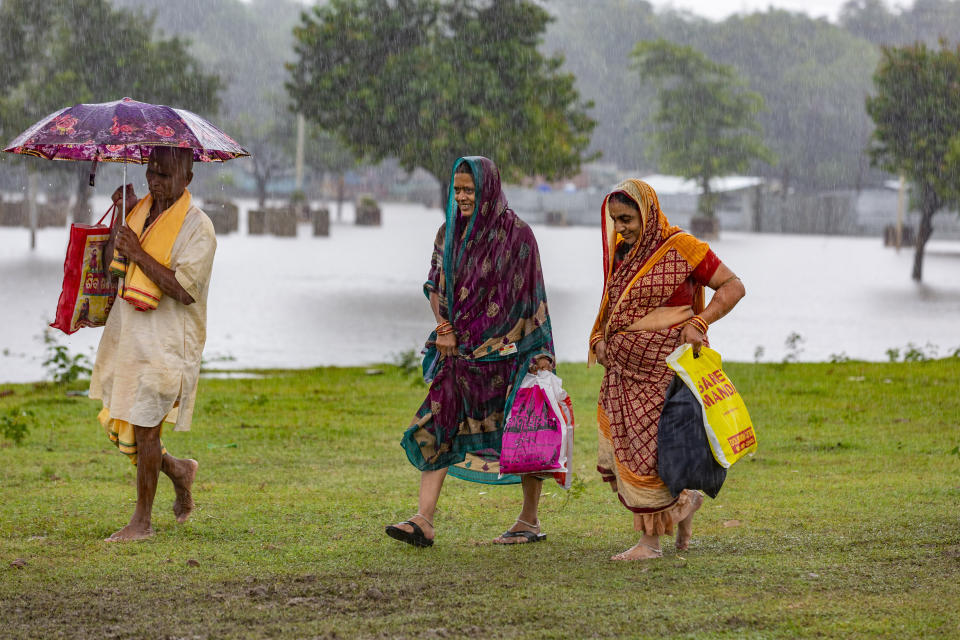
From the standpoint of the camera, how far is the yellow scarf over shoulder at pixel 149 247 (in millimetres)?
5023

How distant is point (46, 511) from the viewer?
19.1 ft

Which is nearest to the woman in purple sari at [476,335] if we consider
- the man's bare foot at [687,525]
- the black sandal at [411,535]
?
the black sandal at [411,535]

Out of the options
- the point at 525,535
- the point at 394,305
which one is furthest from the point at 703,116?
the point at 525,535

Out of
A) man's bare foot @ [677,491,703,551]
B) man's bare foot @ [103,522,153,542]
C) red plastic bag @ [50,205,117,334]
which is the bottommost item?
man's bare foot @ [103,522,153,542]

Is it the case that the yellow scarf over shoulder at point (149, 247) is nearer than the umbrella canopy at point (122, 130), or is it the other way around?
the umbrella canopy at point (122, 130)

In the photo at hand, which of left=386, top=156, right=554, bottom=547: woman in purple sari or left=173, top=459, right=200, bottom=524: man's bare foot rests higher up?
left=386, top=156, right=554, bottom=547: woman in purple sari

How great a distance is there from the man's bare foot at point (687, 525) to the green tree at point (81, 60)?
29.7 metres

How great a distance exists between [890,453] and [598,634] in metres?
4.46

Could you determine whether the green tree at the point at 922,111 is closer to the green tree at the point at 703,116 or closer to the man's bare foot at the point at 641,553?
the man's bare foot at the point at 641,553

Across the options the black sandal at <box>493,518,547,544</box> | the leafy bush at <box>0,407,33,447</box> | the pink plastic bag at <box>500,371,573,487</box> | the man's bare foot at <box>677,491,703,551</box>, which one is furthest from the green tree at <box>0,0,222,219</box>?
the man's bare foot at <box>677,491,703,551</box>

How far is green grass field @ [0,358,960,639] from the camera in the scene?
404cm

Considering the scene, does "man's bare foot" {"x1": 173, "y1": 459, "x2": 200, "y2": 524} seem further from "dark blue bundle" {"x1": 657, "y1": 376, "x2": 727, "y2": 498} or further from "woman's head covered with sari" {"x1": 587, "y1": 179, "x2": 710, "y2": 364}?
"dark blue bundle" {"x1": 657, "y1": 376, "x2": 727, "y2": 498}

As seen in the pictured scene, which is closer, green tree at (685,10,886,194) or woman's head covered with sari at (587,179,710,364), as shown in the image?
woman's head covered with sari at (587,179,710,364)

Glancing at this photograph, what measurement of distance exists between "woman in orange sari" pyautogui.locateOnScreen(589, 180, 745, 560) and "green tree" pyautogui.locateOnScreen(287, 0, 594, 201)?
63.6 feet
